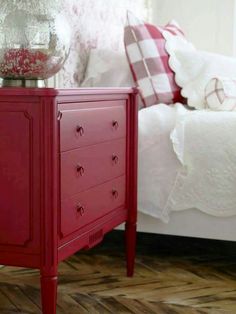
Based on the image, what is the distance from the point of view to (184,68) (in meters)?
3.06

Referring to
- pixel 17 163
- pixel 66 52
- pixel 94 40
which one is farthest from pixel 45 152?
pixel 94 40

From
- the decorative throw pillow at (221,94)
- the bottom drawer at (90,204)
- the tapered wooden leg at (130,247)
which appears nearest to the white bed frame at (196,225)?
the tapered wooden leg at (130,247)

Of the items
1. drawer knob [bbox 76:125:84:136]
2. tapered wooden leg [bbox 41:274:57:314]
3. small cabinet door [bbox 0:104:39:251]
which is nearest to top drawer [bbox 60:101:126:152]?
drawer knob [bbox 76:125:84:136]

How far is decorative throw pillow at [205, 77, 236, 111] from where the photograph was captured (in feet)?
9.32

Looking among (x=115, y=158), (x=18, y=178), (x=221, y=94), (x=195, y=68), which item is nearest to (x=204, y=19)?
(x=195, y=68)

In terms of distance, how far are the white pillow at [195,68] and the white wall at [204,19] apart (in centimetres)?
87

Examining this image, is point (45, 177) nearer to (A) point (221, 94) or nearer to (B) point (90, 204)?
(B) point (90, 204)

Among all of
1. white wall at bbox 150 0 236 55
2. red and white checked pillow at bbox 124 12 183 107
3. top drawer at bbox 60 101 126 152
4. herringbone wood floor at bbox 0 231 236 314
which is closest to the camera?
top drawer at bbox 60 101 126 152

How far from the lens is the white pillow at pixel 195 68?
2998mm

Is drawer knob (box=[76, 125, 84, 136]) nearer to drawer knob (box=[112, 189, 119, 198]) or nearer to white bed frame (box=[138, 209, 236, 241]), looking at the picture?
drawer knob (box=[112, 189, 119, 198])

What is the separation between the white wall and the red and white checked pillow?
1.00 meters

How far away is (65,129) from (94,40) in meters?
1.38

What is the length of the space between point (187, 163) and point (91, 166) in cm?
55

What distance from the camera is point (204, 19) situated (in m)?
3.96
